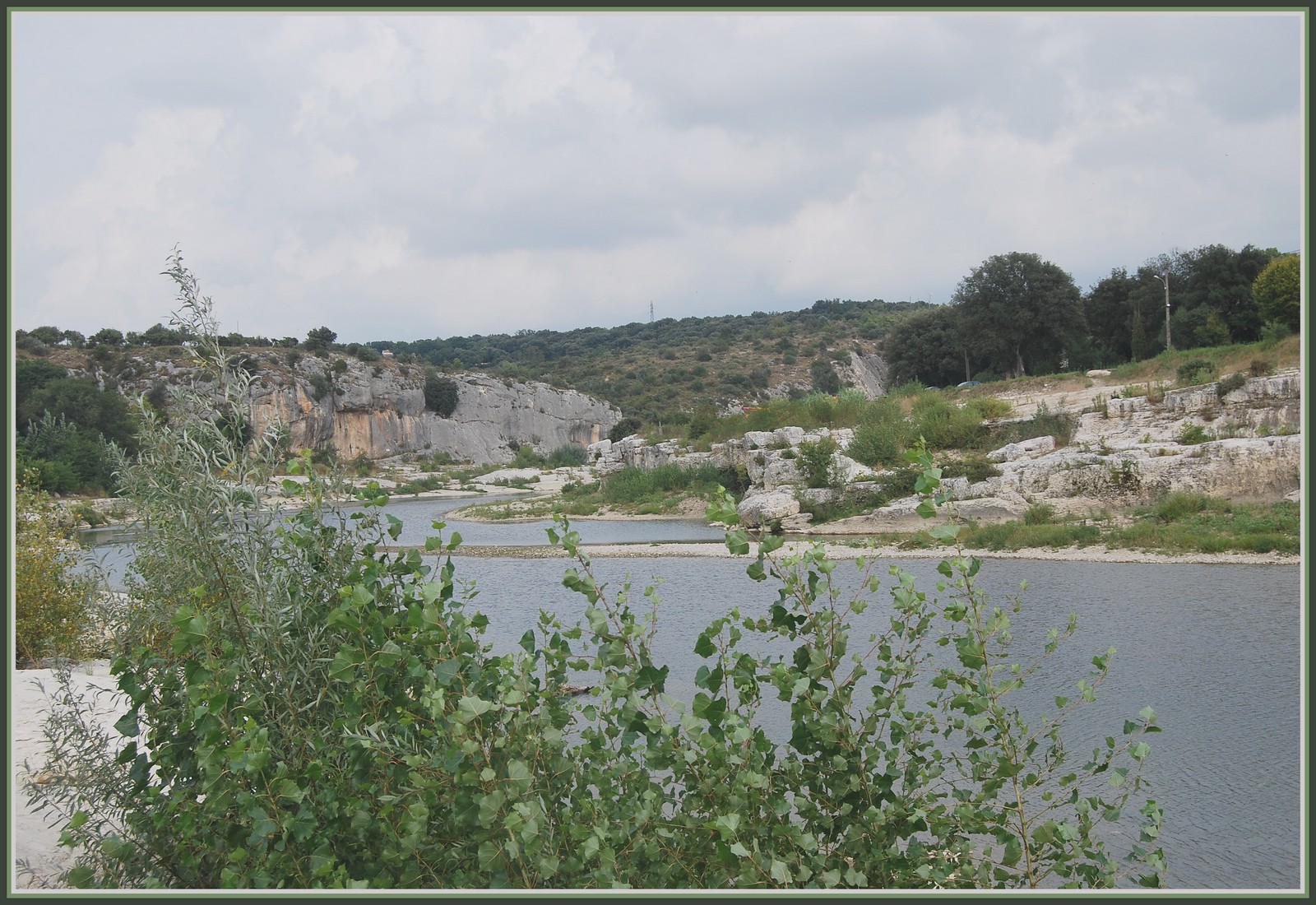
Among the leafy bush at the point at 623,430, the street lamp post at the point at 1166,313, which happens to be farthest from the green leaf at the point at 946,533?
the leafy bush at the point at 623,430

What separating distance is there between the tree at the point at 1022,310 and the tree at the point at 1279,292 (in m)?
8.39

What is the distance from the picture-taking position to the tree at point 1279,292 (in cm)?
3070

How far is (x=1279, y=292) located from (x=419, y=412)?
57.3 meters

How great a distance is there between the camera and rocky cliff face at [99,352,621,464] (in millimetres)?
63031

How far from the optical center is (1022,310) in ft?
133

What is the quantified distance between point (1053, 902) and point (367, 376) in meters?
71.6

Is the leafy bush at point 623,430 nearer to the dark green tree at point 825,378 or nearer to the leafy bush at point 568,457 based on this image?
the leafy bush at point 568,457

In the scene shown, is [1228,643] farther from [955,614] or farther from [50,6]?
[50,6]

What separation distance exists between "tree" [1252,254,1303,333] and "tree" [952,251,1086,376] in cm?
839

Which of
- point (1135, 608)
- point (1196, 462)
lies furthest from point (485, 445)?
point (1135, 608)

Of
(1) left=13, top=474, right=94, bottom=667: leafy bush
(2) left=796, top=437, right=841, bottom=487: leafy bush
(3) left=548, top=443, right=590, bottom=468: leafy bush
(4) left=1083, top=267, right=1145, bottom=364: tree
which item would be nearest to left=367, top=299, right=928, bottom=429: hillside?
(3) left=548, top=443, right=590, bottom=468: leafy bush

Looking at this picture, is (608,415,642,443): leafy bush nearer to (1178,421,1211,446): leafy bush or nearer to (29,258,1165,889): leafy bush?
(1178,421,1211,446): leafy bush

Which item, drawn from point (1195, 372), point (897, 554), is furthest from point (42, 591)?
point (1195, 372)

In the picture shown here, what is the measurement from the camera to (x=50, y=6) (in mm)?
2674
